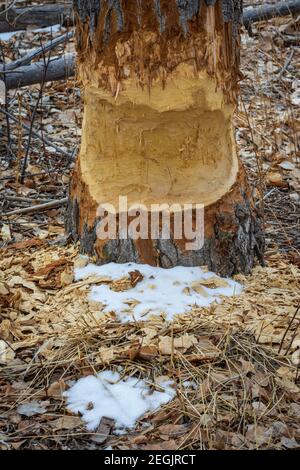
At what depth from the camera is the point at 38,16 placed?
229 inches

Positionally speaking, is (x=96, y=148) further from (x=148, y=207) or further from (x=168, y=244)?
(x=168, y=244)

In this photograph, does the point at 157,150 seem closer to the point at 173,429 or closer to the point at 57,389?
the point at 57,389

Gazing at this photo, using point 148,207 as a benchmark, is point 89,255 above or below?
below

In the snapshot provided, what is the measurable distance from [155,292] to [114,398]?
0.61 metres

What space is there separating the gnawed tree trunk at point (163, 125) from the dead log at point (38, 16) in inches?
129

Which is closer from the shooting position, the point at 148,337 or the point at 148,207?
the point at 148,337

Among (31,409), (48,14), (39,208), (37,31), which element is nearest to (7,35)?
(37,31)

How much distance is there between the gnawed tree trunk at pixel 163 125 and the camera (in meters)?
2.50

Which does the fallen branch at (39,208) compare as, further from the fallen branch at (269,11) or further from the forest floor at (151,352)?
the fallen branch at (269,11)

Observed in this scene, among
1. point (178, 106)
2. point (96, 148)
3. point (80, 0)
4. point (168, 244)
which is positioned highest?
point (80, 0)

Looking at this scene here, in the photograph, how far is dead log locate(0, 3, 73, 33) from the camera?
5656 millimetres

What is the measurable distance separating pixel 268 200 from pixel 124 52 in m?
1.57

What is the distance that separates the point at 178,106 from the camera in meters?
2.59
